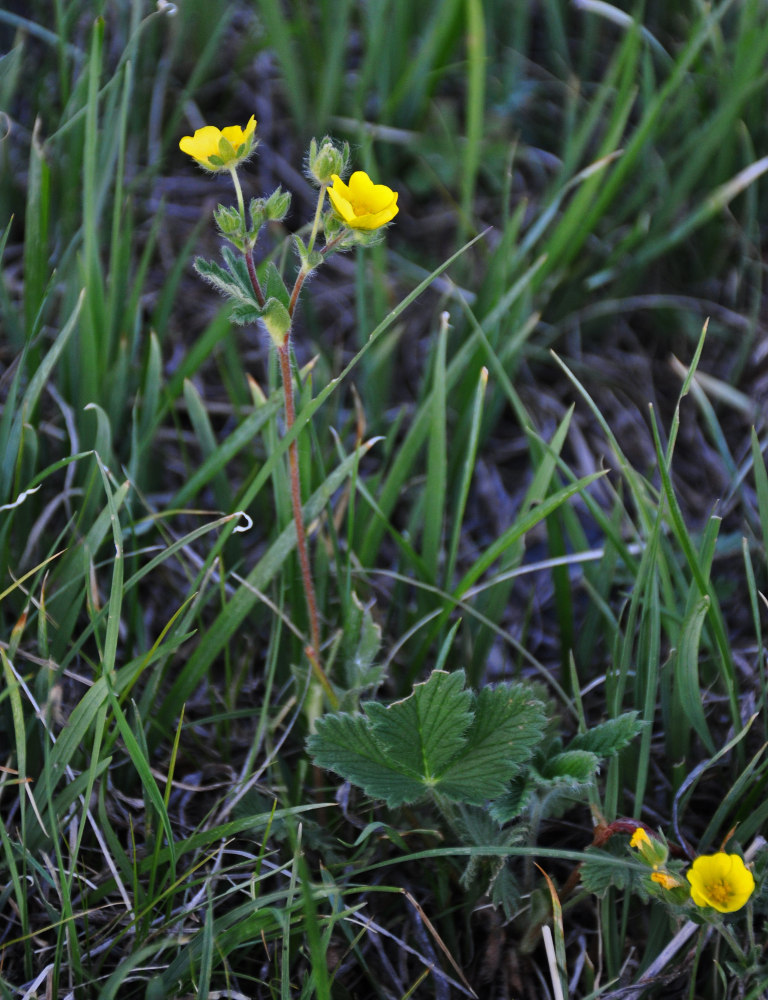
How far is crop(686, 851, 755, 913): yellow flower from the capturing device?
1.05 metres

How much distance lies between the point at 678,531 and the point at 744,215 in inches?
52.9

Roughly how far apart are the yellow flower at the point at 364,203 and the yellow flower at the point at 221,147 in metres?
0.14

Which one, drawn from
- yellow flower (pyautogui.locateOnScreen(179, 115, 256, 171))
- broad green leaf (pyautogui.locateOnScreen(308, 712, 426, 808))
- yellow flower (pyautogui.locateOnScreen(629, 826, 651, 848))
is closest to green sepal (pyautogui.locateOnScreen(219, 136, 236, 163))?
yellow flower (pyautogui.locateOnScreen(179, 115, 256, 171))

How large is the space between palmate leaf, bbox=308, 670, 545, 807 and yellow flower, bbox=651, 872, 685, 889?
0.69 feet

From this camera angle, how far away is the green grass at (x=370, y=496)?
1253mm

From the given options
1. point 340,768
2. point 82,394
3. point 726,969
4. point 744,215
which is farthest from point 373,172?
point 726,969

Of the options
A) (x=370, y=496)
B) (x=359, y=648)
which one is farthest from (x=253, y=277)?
(x=359, y=648)

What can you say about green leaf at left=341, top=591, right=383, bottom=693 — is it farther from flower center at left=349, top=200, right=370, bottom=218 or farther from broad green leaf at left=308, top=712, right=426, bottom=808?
flower center at left=349, top=200, right=370, bottom=218

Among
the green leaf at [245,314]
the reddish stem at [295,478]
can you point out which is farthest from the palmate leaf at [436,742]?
the green leaf at [245,314]

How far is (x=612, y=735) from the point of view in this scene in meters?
1.17

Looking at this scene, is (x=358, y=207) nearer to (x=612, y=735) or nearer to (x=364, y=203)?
(x=364, y=203)

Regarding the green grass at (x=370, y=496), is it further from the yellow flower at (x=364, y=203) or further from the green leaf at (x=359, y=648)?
the yellow flower at (x=364, y=203)

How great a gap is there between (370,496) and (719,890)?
81 cm

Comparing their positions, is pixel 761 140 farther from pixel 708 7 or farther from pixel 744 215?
pixel 708 7
